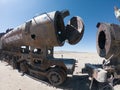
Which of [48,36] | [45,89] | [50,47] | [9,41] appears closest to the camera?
[45,89]

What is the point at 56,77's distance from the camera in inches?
341

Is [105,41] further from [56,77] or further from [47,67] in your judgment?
[47,67]

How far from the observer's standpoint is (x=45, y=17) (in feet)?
30.9

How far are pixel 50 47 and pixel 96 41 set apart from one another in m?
2.48

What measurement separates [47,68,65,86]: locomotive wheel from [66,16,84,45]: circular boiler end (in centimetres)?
206

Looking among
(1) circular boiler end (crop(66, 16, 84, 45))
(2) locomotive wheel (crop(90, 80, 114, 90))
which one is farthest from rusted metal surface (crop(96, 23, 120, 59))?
(1) circular boiler end (crop(66, 16, 84, 45))

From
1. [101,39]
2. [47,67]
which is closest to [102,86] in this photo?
[101,39]

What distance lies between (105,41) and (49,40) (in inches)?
110

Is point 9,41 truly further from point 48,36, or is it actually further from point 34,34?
point 48,36

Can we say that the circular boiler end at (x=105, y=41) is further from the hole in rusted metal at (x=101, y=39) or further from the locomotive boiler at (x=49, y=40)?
the locomotive boiler at (x=49, y=40)

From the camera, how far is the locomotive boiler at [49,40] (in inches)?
348

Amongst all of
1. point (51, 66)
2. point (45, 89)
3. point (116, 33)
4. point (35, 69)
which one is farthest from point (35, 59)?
point (116, 33)

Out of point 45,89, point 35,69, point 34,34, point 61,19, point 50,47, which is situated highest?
point 61,19

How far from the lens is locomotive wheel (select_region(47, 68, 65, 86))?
855 centimetres
